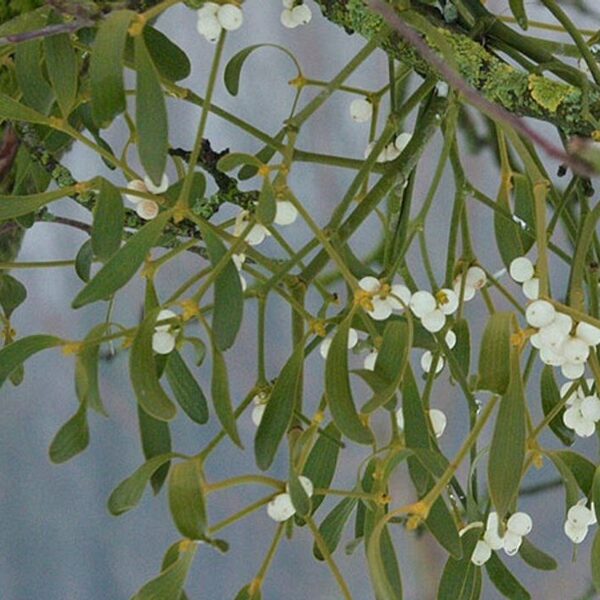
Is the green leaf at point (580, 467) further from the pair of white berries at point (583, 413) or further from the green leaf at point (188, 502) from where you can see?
the green leaf at point (188, 502)

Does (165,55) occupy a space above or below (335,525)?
above

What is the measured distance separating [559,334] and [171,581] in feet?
0.52

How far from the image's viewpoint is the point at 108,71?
331 mm

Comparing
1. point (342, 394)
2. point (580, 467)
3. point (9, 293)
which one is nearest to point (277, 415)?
point (342, 394)

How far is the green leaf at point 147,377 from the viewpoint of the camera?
356mm

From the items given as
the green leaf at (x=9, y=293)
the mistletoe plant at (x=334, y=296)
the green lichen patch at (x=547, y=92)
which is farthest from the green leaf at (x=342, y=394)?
the green leaf at (x=9, y=293)

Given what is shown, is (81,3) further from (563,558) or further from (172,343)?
(563,558)

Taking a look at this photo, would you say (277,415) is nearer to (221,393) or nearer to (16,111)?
(221,393)

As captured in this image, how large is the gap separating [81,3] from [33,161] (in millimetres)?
184

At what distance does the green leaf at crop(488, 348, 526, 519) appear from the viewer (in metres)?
0.35

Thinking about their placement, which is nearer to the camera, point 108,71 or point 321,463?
point 108,71

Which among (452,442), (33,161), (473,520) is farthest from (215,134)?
(473,520)

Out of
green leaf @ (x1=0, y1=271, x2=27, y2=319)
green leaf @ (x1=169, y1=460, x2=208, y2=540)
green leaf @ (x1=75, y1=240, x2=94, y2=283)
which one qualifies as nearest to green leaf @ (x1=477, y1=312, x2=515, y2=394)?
green leaf @ (x1=169, y1=460, x2=208, y2=540)

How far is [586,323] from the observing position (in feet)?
1.20
